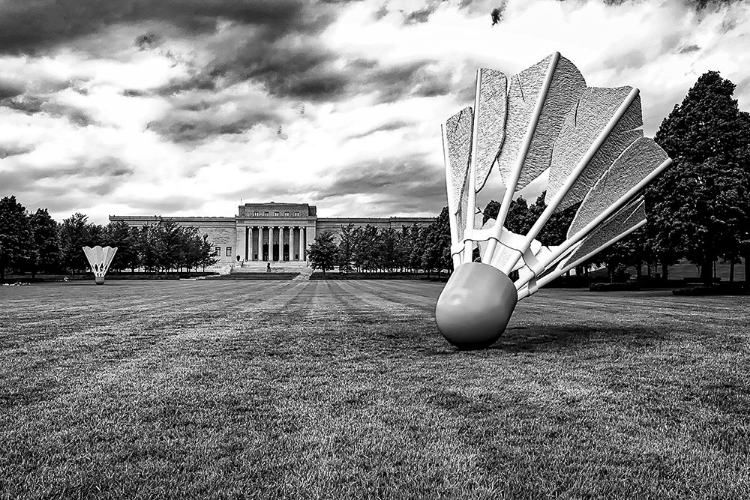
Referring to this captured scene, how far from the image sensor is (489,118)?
8117mm

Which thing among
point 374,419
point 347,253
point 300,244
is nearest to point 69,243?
point 347,253

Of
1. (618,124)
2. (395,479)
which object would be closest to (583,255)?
(618,124)

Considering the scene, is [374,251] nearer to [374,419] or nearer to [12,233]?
[12,233]

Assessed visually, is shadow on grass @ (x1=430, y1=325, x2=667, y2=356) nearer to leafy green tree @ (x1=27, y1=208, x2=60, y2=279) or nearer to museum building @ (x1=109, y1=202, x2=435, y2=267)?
leafy green tree @ (x1=27, y1=208, x2=60, y2=279)

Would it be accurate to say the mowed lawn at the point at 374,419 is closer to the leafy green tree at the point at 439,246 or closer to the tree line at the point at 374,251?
the leafy green tree at the point at 439,246

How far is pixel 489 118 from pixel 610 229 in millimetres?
2672

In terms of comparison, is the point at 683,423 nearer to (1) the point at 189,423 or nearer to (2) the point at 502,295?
(2) the point at 502,295

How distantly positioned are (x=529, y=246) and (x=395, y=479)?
5202 mm

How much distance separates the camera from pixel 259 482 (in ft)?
9.41

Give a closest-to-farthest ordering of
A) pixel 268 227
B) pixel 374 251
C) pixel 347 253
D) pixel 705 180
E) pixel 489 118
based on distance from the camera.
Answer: pixel 489 118 → pixel 705 180 → pixel 374 251 → pixel 347 253 → pixel 268 227

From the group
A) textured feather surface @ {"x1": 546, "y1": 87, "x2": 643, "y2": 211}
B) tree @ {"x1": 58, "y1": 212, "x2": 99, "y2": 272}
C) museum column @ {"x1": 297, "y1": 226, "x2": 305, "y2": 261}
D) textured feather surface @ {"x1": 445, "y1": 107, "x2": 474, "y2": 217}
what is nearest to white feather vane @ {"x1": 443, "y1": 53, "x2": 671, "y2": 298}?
textured feather surface @ {"x1": 546, "y1": 87, "x2": 643, "y2": 211}

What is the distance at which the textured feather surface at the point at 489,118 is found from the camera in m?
7.90

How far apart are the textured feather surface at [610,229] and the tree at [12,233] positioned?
147ft

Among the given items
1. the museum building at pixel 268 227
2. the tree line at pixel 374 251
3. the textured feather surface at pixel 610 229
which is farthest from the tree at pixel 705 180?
the museum building at pixel 268 227
